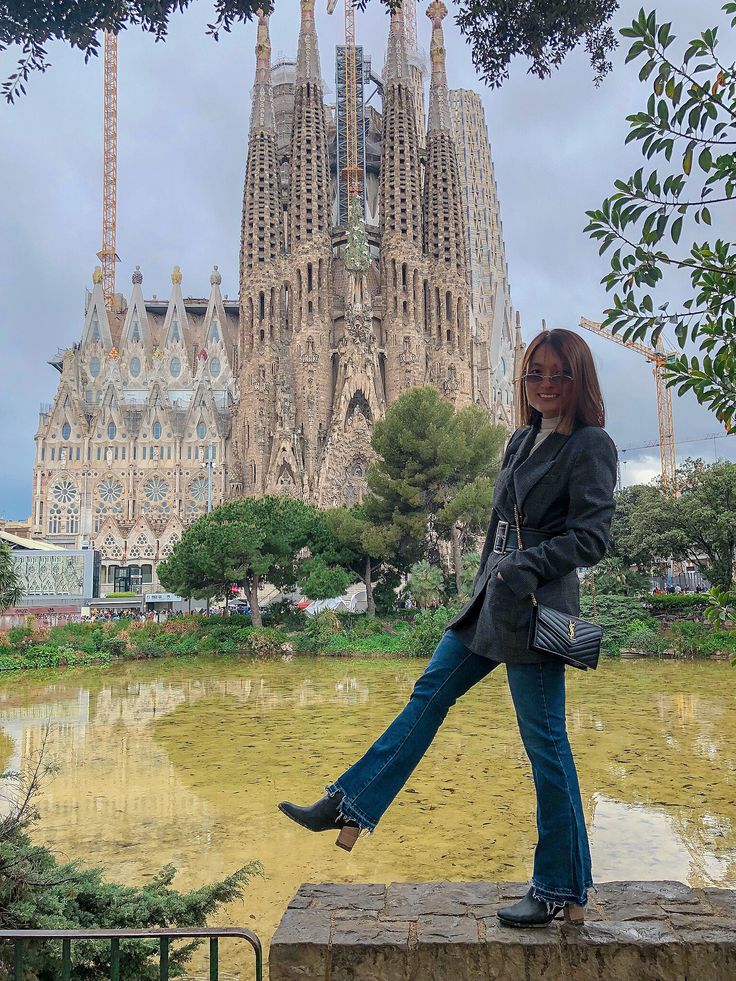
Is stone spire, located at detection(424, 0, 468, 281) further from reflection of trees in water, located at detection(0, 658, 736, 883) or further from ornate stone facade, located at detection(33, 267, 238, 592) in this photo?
reflection of trees in water, located at detection(0, 658, 736, 883)

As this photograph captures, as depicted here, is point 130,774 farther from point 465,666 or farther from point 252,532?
point 252,532

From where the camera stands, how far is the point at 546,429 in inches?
96.6

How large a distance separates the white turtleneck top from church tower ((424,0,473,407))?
37.9 m

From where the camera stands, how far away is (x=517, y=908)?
2182 millimetres

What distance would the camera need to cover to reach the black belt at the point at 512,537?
231 centimetres

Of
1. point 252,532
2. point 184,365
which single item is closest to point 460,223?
point 184,365

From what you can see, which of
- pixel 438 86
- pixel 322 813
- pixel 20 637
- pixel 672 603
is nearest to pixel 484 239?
pixel 438 86

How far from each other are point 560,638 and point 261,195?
41802 mm

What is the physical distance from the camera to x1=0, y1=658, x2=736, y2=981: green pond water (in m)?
4.94

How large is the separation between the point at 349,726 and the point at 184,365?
46.4 metres

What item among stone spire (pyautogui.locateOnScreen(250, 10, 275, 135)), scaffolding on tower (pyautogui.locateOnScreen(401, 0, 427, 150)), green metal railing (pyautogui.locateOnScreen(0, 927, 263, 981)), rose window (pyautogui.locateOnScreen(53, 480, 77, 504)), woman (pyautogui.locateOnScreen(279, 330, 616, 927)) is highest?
scaffolding on tower (pyautogui.locateOnScreen(401, 0, 427, 150))

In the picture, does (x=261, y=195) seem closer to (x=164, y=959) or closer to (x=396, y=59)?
(x=396, y=59)

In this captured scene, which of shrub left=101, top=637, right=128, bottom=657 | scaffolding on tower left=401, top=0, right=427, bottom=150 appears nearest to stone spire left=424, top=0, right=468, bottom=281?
scaffolding on tower left=401, top=0, right=427, bottom=150

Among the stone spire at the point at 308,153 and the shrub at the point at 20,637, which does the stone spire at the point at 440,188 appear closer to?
the stone spire at the point at 308,153
